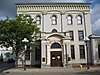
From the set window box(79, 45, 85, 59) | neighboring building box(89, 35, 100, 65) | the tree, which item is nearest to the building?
window box(79, 45, 85, 59)

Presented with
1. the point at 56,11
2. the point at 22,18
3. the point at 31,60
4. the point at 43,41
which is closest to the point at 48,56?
the point at 43,41

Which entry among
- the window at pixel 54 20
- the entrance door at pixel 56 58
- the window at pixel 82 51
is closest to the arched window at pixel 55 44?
the entrance door at pixel 56 58

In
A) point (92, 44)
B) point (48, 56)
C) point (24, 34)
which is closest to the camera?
point (24, 34)

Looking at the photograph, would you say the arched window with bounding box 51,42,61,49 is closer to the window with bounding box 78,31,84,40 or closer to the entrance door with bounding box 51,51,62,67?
the entrance door with bounding box 51,51,62,67

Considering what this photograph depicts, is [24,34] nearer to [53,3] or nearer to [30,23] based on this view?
[30,23]

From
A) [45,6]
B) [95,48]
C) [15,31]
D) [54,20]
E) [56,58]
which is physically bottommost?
[56,58]

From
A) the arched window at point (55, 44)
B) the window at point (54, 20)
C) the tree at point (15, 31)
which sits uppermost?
the window at point (54, 20)

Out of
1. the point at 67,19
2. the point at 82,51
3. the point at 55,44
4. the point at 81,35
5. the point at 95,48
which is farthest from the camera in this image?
the point at 67,19

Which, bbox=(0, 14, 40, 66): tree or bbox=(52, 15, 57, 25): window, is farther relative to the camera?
bbox=(52, 15, 57, 25): window

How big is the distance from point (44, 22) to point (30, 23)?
8127mm

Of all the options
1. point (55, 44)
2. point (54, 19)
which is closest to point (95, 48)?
point (55, 44)

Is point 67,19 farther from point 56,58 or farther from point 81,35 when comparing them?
point 56,58

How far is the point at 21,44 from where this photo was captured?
105 ft

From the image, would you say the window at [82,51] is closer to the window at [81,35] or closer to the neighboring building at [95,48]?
the window at [81,35]
